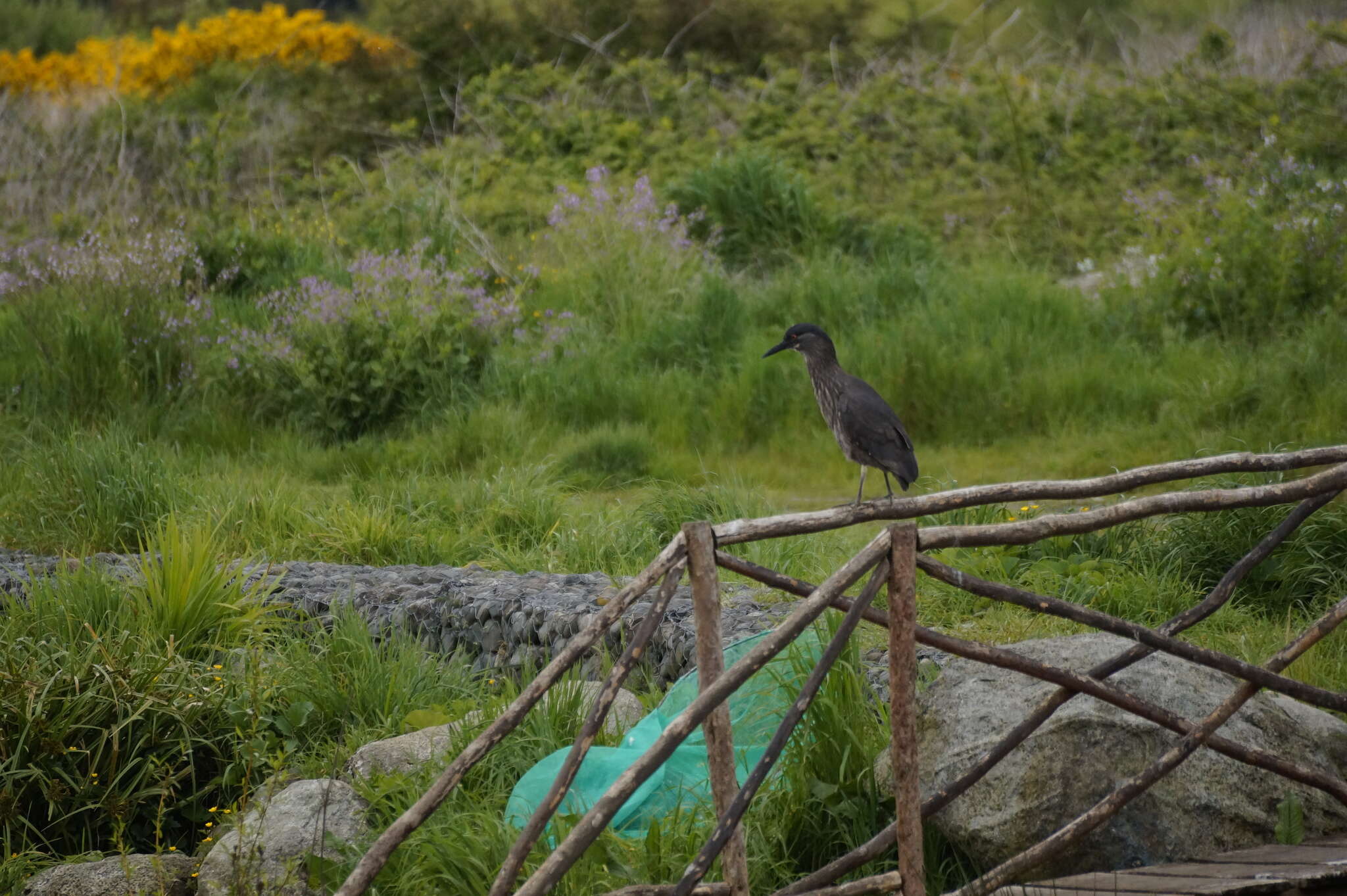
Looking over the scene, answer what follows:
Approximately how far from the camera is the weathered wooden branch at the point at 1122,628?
8.98ft

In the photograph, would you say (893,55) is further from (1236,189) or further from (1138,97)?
(1236,189)

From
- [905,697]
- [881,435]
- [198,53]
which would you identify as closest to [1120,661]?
[905,697]

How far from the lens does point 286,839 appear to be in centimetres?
381

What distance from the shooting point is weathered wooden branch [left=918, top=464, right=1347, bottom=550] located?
2.73m

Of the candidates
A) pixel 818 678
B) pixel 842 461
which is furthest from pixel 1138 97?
pixel 818 678

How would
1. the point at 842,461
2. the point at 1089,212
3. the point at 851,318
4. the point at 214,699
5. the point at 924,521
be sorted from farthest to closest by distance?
1. the point at 1089,212
2. the point at 851,318
3. the point at 842,461
4. the point at 924,521
5. the point at 214,699

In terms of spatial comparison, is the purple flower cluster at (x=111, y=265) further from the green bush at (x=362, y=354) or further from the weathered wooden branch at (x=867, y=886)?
the weathered wooden branch at (x=867, y=886)

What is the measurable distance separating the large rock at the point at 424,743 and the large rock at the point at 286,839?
15 centimetres

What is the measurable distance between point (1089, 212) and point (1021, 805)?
10.6m

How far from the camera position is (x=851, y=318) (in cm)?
1023

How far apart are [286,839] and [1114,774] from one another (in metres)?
2.14

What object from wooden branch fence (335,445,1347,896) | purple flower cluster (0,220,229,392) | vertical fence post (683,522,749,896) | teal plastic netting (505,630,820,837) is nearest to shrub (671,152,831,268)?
purple flower cluster (0,220,229,392)

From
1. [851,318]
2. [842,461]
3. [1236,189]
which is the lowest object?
[842,461]

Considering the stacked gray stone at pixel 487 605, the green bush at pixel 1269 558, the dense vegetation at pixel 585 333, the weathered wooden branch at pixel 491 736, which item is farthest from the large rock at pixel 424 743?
the green bush at pixel 1269 558
